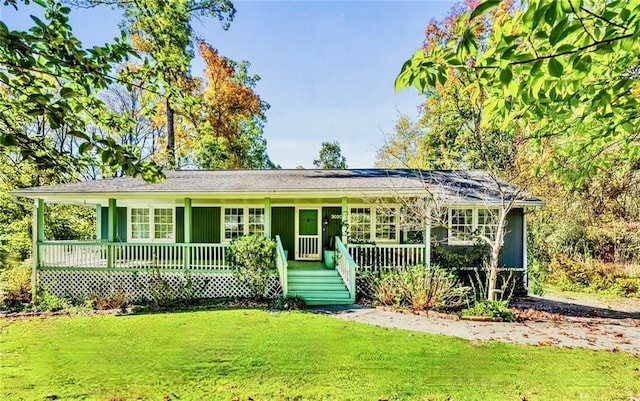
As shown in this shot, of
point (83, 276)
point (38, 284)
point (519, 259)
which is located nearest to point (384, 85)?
point (519, 259)

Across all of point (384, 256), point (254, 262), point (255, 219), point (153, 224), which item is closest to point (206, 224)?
point (255, 219)

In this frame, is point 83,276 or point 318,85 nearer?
point 83,276

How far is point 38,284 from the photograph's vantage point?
401 inches

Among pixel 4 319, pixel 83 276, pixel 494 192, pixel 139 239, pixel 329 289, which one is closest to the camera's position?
pixel 4 319

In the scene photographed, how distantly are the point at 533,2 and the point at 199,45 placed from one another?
74.2 feet

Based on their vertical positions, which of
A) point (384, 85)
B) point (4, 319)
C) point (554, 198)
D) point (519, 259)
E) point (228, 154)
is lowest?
point (4, 319)

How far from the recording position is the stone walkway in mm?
6492

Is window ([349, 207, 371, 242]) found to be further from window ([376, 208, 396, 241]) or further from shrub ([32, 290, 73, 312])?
shrub ([32, 290, 73, 312])

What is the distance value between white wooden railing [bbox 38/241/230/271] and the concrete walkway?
13.6ft

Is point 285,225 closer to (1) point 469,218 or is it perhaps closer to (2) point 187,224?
(2) point 187,224

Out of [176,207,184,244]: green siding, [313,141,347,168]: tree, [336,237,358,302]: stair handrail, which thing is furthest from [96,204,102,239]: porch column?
[313,141,347,168]: tree

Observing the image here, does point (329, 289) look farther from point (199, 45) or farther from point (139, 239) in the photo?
point (199, 45)

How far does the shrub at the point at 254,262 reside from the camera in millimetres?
9891

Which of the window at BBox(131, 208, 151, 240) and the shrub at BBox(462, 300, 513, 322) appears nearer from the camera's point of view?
the shrub at BBox(462, 300, 513, 322)
